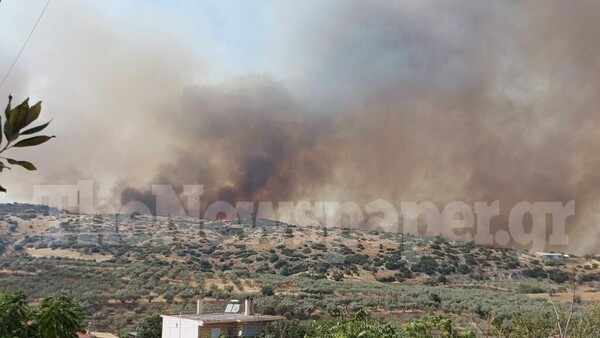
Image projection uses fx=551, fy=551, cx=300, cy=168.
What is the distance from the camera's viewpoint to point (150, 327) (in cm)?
1639

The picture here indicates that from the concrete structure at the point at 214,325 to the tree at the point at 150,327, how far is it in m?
0.81

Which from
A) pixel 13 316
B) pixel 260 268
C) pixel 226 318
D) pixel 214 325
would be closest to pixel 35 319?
pixel 13 316

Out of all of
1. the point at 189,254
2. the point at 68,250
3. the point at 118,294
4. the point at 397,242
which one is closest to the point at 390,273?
the point at 397,242

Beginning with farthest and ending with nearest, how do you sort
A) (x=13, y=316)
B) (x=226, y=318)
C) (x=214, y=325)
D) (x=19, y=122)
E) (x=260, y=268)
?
(x=260, y=268)
(x=226, y=318)
(x=214, y=325)
(x=13, y=316)
(x=19, y=122)

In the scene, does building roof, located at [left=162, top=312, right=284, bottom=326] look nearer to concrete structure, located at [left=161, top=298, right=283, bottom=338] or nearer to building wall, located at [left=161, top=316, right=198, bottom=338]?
concrete structure, located at [left=161, top=298, right=283, bottom=338]

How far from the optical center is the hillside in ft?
66.4

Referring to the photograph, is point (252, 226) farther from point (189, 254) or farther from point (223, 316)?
point (223, 316)

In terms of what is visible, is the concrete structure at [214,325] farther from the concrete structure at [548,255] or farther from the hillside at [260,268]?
the concrete structure at [548,255]

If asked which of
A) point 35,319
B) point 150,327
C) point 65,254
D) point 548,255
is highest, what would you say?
point 35,319

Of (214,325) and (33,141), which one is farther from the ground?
(33,141)

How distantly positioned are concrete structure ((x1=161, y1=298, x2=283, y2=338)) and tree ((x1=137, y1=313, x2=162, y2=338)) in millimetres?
805

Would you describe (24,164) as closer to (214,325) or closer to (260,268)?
(214,325)

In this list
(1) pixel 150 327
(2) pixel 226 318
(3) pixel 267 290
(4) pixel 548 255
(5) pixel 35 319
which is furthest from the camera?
(4) pixel 548 255

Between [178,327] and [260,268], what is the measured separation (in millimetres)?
12879
